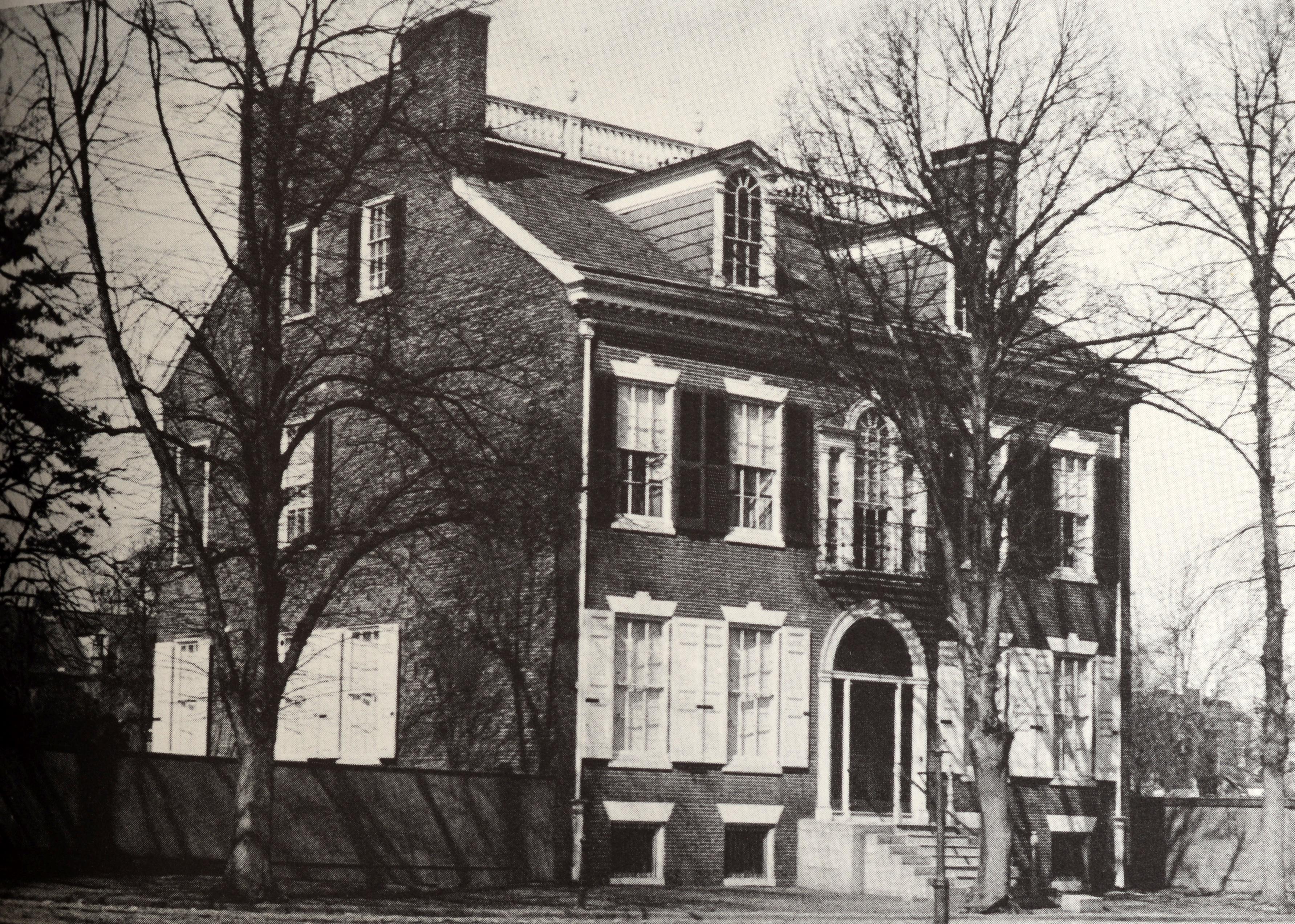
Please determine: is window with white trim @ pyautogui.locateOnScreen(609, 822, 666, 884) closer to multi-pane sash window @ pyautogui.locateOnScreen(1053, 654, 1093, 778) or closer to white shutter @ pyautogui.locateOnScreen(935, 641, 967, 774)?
white shutter @ pyautogui.locateOnScreen(935, 641, 967, 774)

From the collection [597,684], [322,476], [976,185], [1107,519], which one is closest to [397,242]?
[322,476]

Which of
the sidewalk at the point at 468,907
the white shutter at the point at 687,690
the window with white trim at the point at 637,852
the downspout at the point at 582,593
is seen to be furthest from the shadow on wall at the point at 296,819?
the white shutter at the point at 687,690

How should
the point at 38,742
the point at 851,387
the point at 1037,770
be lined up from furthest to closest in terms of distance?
the point at 1037,770 → the point at 851,387 → the point at 38,742

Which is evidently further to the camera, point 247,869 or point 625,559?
point 625,559

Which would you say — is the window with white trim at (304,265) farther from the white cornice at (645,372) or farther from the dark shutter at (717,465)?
the dark shutter at (717,465)

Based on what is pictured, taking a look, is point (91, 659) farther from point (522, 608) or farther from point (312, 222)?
point (312, 222)

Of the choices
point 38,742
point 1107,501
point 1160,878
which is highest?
point 1107,501

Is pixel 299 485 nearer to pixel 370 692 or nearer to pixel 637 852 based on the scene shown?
pixel 370 692

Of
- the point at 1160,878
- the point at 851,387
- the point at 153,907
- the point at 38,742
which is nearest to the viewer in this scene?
the point at 153,907

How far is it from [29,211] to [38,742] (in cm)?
579

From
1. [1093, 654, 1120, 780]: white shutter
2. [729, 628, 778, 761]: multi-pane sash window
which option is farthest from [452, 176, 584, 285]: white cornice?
[1093, 654, 1120, 780]: white shutter

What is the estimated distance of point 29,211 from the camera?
17469 mm

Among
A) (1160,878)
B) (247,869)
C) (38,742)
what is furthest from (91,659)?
(1160,878)

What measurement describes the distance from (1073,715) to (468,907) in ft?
40.2
